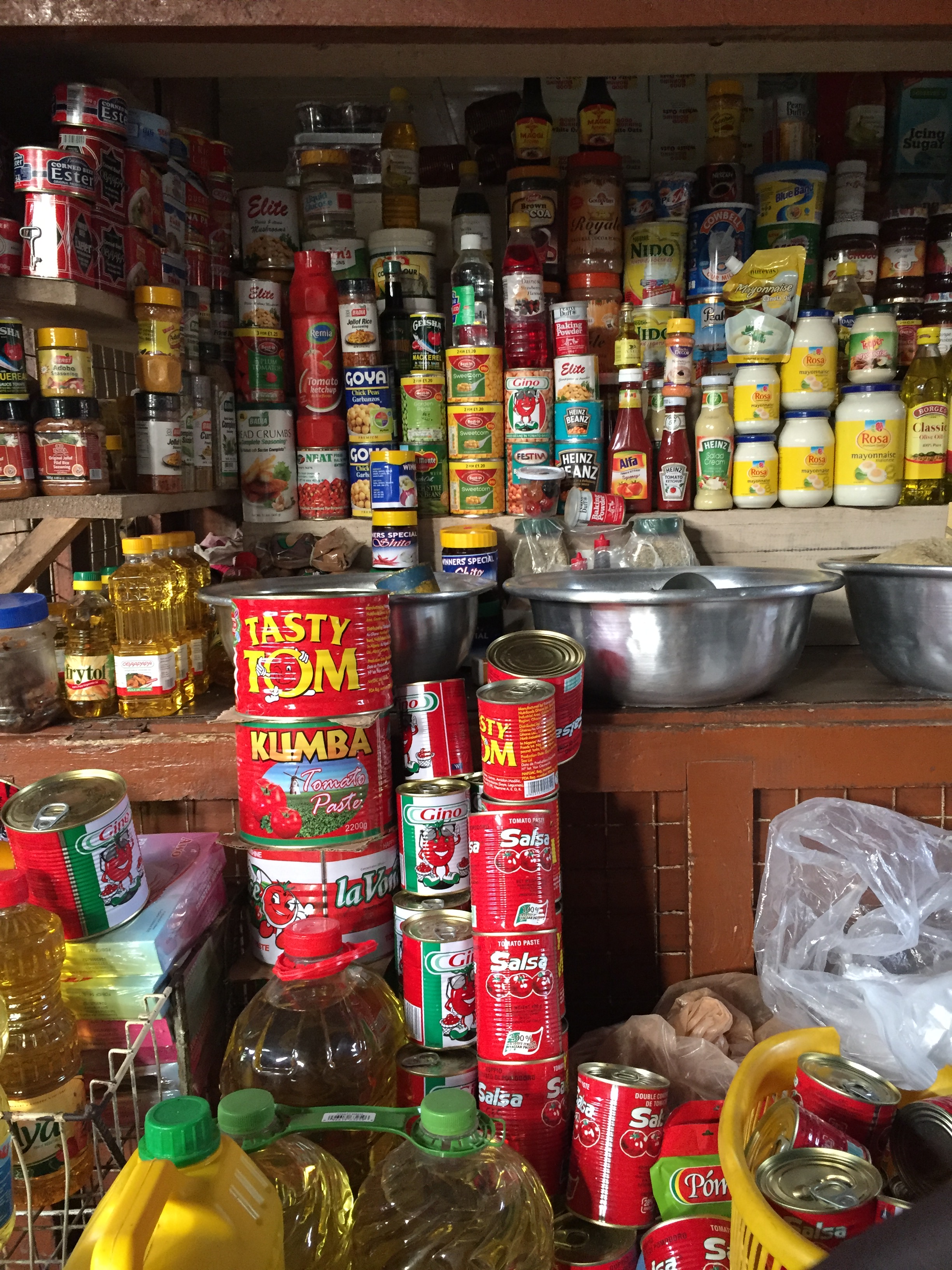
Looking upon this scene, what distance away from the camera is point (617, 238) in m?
1.91

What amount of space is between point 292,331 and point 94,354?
0.65 metres

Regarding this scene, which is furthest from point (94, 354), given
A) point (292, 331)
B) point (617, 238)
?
point (617, 238)

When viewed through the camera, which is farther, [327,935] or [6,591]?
[6,591]

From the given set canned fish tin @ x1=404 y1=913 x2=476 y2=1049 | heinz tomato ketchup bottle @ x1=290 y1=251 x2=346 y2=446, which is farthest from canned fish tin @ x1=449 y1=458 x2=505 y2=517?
canned fish tin @ x1=404 y1=913 x2=476 y2=1049

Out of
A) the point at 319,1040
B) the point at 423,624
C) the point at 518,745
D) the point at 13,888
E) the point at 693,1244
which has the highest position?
the point at 423,624

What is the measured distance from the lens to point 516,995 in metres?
1.11

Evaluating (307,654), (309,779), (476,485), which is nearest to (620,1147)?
(309,779)

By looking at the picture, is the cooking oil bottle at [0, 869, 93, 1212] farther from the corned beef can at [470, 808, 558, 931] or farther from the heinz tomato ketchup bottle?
the heinz tomato ketchup bottle

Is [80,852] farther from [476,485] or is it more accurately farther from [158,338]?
[476,485]

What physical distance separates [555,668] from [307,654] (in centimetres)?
32

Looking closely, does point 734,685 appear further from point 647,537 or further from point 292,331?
point 292,331

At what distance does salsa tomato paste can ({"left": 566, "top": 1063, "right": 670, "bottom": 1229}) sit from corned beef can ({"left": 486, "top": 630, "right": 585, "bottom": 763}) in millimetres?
384

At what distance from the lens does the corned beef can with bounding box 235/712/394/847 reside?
1.24 metres

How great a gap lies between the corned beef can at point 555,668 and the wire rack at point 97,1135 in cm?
55
